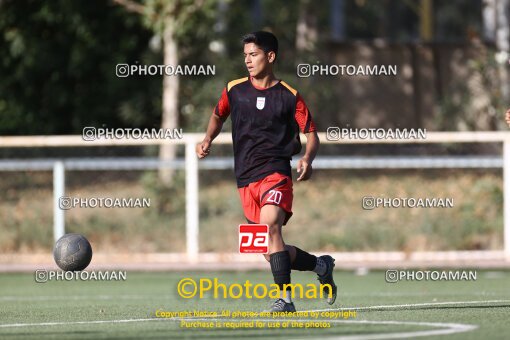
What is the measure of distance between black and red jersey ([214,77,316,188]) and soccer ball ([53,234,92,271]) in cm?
193

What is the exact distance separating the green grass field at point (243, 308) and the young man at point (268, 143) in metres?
0.69

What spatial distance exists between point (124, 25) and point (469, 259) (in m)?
11.4

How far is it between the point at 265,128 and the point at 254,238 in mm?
820

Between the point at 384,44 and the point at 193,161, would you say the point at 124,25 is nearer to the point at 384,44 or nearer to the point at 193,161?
the point at 384,44

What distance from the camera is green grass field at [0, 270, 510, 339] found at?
8.60 m

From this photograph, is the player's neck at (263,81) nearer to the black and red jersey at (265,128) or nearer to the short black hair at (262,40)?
the black and red jersey at (265,128)

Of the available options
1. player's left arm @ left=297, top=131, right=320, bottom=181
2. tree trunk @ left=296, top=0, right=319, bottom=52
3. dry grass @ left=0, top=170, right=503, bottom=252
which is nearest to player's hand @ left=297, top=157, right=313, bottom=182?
player's left arm @ left=297, top=131, right=320, bottom=181

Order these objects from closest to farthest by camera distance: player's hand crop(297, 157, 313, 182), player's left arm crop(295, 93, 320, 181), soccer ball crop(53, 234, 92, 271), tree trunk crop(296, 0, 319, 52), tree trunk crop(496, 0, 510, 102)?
player's hand crop(297, 157, 313, 182) < player's left arm crop(295, 93, 320, 181) < soccer ball crop(53, 234, 92, 271) < tree trunk crop(496, 0, 510, 102) < tree trunk crop(296, 0, 319, 52)

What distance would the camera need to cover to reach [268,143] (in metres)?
9.88

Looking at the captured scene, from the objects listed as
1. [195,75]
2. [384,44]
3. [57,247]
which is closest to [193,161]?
[195,75]

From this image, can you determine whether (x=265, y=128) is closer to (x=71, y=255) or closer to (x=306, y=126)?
(x=306, y=126)

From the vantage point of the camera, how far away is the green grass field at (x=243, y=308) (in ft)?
28.2

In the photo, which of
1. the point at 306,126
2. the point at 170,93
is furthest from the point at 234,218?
the point at 306,126

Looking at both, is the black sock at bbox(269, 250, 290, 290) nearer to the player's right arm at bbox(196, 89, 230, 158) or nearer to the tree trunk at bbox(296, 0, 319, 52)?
the player's right arm at bbox(196, 89, 230, 158)
